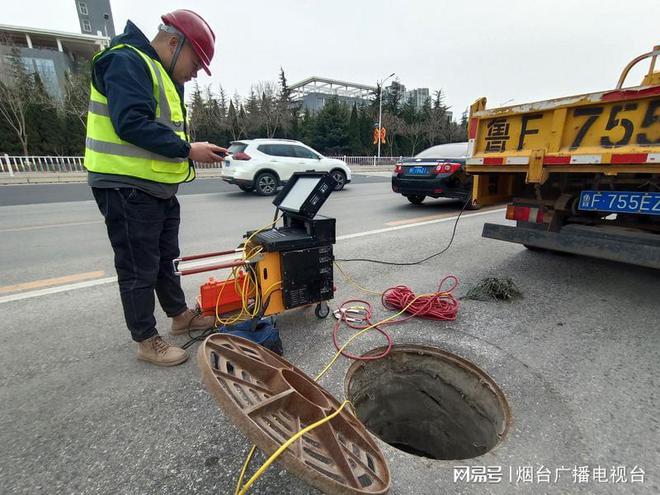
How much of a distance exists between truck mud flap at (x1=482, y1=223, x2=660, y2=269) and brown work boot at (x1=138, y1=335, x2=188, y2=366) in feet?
10.6

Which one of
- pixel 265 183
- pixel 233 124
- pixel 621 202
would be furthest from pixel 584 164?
pixel 233 124

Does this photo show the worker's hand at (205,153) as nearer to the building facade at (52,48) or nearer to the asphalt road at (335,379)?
the asphalt road at (335,379)

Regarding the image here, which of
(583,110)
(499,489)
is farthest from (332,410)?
(583,110)

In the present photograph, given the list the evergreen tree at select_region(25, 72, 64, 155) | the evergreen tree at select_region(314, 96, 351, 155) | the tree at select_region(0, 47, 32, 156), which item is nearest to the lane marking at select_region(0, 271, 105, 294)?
the tree at select_region(0, 47, 32, 156)

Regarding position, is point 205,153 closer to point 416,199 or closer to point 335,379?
point 335,379

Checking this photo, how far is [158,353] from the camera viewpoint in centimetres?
219

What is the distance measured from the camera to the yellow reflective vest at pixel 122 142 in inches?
72.9

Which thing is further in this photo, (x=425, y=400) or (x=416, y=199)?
(x=416, y=199)

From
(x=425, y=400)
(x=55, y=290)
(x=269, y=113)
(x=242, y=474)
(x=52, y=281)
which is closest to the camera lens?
(x=242, y=474)

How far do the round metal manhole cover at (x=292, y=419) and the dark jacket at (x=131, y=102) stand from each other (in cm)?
108

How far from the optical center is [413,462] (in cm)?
152

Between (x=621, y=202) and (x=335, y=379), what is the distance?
280 centimetres

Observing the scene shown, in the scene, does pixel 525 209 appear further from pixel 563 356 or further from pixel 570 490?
pixel 570 490

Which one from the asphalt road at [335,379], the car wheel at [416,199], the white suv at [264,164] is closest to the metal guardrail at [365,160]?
the white suv at [264,164]
